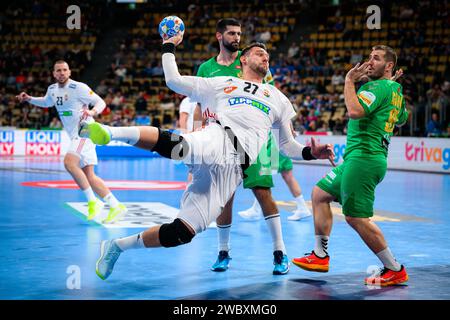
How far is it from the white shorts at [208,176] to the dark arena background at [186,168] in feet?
1.93

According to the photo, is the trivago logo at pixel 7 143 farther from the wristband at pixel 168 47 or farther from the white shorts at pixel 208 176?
the white shorts at pixel 208 176

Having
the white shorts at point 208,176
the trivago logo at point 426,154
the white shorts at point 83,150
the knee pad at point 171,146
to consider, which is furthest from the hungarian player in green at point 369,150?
the trivago logo at point 426,154

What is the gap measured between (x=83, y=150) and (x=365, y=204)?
488 cm

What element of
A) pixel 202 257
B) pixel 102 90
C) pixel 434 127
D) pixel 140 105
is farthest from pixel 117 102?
pixel 202 257

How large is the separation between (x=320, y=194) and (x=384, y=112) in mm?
923

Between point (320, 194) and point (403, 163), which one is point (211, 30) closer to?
point (403, 163)

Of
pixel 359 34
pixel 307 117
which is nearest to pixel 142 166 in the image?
pixel 307 117

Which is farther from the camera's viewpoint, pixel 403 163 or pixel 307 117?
pixel 307 117

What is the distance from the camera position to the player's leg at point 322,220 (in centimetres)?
597

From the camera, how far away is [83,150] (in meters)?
9.43

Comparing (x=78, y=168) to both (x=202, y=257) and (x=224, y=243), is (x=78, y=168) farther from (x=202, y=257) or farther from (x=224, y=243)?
(x=224, y=243)

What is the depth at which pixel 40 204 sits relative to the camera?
35.6ft

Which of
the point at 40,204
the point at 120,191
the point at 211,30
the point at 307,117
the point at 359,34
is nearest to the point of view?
the point at 40,204

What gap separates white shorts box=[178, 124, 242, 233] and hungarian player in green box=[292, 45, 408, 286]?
38.3 inches
